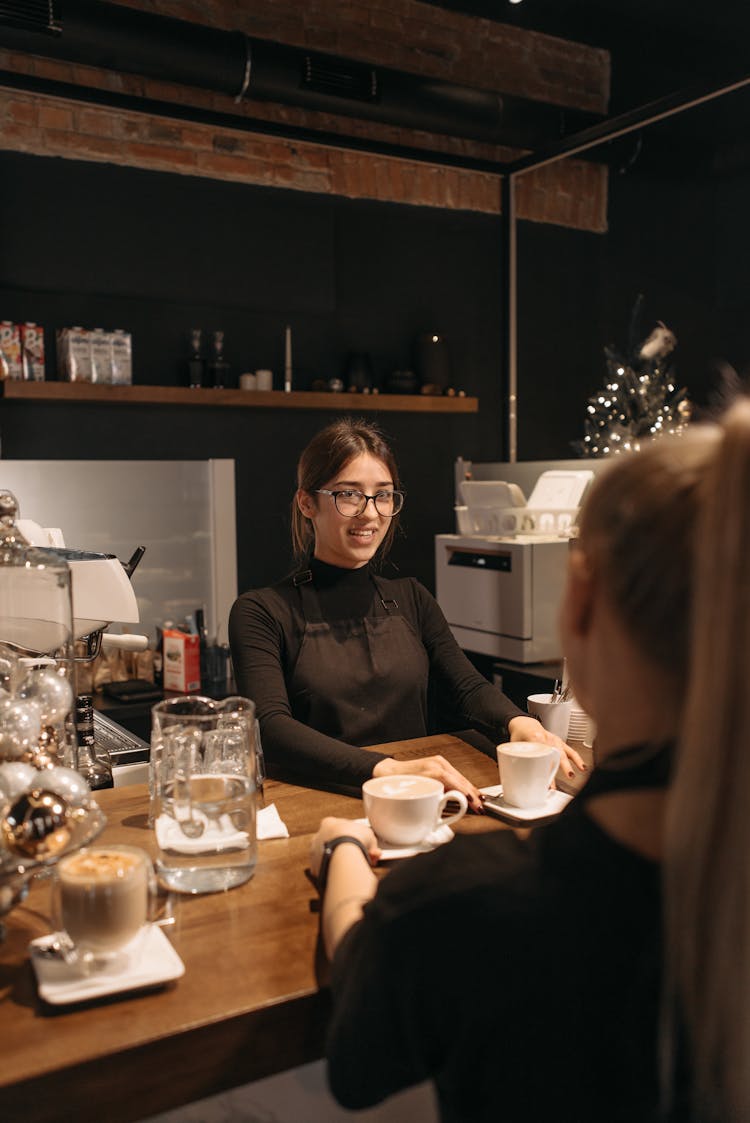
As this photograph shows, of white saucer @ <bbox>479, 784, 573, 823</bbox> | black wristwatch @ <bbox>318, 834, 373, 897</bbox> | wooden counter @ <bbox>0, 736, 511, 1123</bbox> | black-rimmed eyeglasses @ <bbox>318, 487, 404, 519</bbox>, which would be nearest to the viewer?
wooden counter @ <bbox>0, 736, 511, 1123</bbox>

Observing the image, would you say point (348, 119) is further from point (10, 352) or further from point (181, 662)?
point (181, 662)

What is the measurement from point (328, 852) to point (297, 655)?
1.02 metres

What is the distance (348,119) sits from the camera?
449 centimetres

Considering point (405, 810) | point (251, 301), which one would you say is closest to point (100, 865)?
point (405, 810)

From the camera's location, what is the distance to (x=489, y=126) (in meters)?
4.32

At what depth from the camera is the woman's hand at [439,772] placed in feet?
4.63

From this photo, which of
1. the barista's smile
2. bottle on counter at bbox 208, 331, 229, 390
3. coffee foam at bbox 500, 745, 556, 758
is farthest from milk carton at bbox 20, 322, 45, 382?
coffee foam at bbox 500, 745, 556, 758

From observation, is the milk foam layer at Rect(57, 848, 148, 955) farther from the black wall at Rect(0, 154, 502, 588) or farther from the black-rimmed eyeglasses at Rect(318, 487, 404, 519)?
the black wall at Rect(0, 154, 502, 588)

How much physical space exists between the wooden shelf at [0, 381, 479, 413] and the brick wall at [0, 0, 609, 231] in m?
0.94

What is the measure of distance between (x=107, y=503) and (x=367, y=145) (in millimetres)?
2053

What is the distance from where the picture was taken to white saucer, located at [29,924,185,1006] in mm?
916

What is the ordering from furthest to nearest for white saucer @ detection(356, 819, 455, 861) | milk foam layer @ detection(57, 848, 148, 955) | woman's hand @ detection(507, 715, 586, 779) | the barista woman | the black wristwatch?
the barista woman
woman's hand @ detection(507, 715, 586, 779)
white saucer @ detection(356, 819, 455, 861)
the black wristwatch
milk foam layer @ detection(57, 848, 148, 955)

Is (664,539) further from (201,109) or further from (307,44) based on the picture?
(307,44)

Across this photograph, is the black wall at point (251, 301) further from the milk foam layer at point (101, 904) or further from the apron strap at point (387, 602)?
the milk foam layer at point (101, 904)
